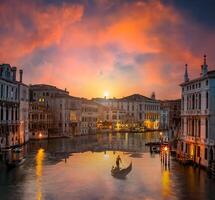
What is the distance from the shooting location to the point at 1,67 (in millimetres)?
50781

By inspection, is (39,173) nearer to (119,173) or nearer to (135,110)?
(119,173)

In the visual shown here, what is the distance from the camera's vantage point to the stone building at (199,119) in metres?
33.2

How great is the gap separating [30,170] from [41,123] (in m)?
44.9

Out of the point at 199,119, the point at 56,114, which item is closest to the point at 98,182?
the point at 199,119

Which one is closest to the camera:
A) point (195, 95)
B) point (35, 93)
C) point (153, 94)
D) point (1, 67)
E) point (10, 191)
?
point (10, 191)

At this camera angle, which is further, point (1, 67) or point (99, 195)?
point (1, 67)

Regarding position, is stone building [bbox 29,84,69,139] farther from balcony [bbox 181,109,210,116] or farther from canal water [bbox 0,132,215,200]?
balcony [bbox 181,109,210,116]

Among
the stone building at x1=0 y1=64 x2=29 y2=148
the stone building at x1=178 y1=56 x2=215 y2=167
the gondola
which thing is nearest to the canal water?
the gondola

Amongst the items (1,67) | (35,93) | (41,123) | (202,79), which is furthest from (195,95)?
(35,93)

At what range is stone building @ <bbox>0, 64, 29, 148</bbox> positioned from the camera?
4938 cm

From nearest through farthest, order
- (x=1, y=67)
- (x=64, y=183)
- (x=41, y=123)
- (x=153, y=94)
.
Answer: (x=64, y=183), (x=1, y=67), (x=41, y=123), (x=153, y=94)

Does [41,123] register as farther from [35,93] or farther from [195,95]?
[195,95]

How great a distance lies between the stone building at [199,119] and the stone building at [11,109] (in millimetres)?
22806

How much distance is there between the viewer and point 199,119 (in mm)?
36156
